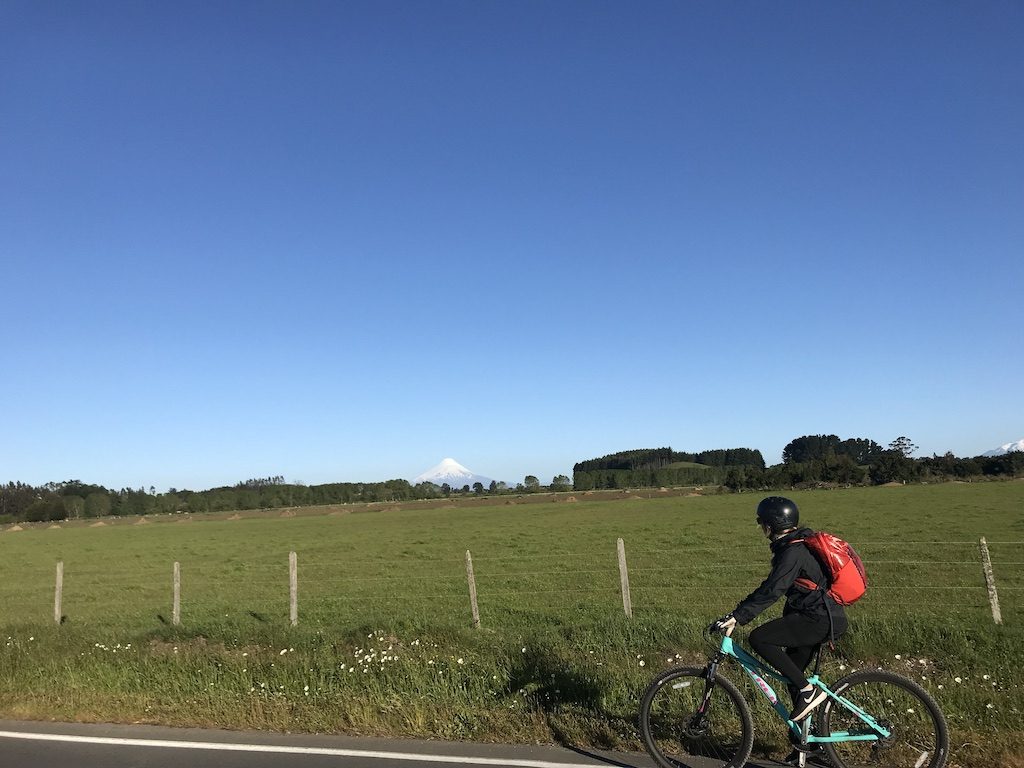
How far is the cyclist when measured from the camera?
4.65 metres

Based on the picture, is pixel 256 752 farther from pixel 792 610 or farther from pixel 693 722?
pixel 792 610

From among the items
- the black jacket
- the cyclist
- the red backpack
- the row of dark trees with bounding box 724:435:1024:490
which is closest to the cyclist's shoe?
the cyclist

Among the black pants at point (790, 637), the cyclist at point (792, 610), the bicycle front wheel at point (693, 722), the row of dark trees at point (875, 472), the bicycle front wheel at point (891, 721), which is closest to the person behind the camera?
the bicycle front wheel at point (891, 721)

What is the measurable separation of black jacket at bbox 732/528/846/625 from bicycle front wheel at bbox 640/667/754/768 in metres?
0.68

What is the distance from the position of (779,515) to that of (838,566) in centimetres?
47

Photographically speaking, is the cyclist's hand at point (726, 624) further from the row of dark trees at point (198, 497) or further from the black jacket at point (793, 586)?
the row of dark trees at point (198, 497)

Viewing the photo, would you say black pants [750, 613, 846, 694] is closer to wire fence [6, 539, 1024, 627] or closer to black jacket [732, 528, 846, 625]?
black jacket [732, 528, 846, 625]

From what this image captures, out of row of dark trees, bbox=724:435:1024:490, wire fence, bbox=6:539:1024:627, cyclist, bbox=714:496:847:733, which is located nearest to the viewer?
cyclist, bbox=714:496:847:733

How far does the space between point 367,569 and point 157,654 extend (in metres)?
17.0

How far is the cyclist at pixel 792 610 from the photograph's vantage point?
15.3 feet

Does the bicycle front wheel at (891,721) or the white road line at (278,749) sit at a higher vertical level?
the bicycle front wheel at (891,721)

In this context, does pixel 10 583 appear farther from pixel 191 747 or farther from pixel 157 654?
pixel 191 747

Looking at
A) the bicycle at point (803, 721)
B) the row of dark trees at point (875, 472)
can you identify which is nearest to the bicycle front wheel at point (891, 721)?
the bicycle at point (803, 721)

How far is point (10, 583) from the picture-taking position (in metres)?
27.5
